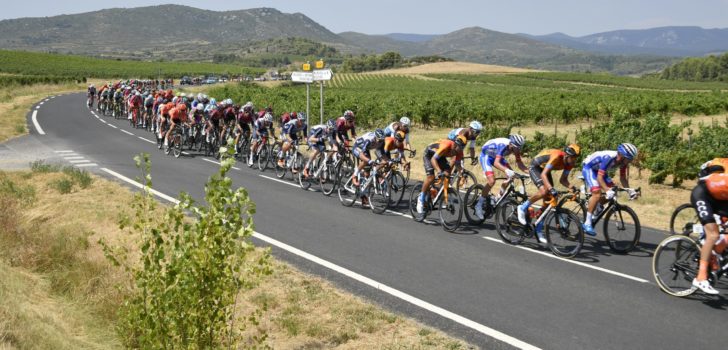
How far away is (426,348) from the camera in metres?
6.32

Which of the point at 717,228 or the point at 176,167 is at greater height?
the point at 717,228

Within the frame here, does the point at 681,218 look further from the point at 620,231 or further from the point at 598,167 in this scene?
the point at 598,167

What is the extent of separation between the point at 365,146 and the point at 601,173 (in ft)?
17.9

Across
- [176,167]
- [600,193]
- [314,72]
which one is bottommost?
[176,167]

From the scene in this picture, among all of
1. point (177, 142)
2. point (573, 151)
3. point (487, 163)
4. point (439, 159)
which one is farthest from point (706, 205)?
point (177, 142)

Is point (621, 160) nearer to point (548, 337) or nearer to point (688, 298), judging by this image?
point (688, 298)

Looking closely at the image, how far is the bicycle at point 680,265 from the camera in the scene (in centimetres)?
772

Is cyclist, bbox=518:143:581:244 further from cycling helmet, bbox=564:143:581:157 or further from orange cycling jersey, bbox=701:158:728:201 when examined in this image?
orange cycling jersey, bbox=701:158:728:201

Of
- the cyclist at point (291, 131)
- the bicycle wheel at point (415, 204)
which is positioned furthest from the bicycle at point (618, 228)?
the cyclist at point (291, 131)

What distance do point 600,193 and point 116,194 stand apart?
10.9 m

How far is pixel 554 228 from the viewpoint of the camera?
33.0 feet

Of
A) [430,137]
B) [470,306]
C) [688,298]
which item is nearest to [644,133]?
[430,137]

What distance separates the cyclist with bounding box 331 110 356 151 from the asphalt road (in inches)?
59.9

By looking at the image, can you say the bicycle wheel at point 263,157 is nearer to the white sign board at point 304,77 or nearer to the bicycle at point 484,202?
the white sign board at point 304,77
